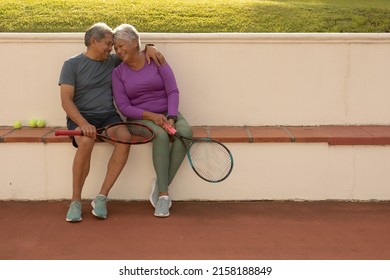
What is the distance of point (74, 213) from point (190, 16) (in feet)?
11.4

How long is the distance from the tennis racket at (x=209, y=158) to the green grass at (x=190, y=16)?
94.0 inches

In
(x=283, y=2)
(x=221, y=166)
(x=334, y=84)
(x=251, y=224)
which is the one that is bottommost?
(x=251, y=224)

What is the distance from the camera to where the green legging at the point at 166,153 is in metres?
4.43

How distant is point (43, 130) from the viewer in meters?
4.91

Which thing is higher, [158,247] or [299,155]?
[299,155]

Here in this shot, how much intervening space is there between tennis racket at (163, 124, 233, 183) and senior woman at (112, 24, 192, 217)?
0.26 ft

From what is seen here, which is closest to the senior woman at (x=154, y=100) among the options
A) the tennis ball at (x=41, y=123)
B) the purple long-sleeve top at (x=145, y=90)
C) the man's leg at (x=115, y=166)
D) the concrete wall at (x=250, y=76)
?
the purple long-sleeve top at (x=145, y=90)

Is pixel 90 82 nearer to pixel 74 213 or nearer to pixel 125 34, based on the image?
pixel 125 34

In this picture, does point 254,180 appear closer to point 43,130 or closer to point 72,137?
point 72,137

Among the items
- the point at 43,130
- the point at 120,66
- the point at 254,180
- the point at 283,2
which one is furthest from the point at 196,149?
the point at 283,2

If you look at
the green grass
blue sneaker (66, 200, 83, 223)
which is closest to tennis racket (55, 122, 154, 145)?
blue sneaker (66, 200, 83, 223)

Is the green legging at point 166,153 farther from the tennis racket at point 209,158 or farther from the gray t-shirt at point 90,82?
the gray t-shirt at point 90,82

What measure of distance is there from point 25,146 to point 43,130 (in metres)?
0.30

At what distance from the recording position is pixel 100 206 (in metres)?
4.32
